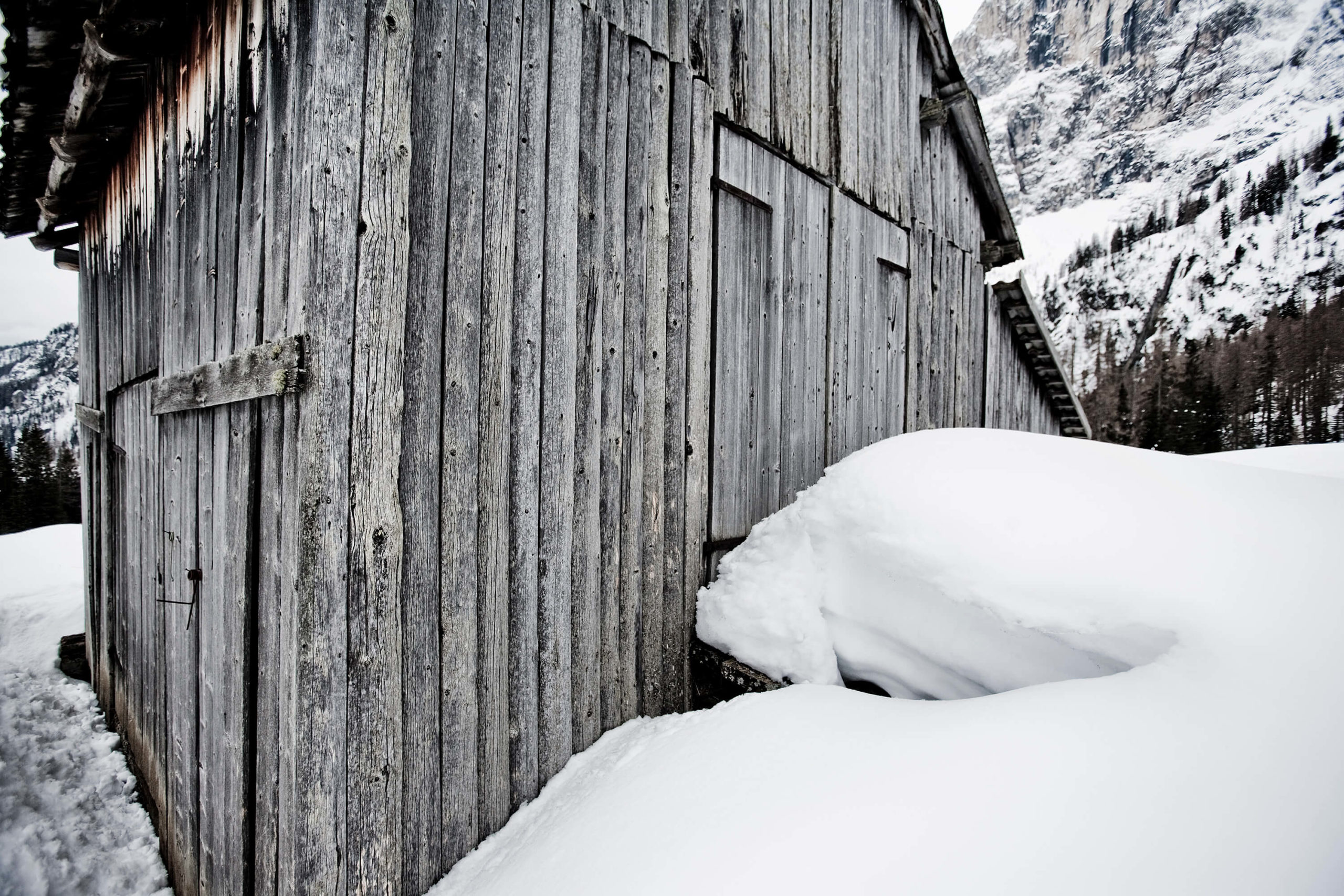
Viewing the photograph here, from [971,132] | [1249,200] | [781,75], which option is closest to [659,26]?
[781,75]

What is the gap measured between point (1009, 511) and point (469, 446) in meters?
2.18

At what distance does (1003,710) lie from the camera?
1.85 meters

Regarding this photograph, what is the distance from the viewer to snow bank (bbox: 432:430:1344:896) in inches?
54.2

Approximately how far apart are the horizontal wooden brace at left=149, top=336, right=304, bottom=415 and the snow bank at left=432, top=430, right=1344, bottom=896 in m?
1.74

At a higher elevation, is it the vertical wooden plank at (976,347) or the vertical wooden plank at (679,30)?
the vertical wooden plank at (679,30)

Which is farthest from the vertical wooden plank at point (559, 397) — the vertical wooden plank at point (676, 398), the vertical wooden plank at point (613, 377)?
the vertical wooden plank at point (676, 398)

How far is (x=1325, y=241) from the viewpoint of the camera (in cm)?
5931

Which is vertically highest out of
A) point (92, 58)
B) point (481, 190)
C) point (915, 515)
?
point (92, 58)

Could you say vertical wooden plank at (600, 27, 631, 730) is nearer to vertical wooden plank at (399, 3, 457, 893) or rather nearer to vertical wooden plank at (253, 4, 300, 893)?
vertical wooden plank at (399, 3, 457, 893)

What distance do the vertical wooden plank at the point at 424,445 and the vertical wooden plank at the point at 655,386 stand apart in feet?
3.35

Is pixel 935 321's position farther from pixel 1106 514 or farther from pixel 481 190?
pixel 481 190

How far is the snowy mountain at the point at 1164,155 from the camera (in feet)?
209

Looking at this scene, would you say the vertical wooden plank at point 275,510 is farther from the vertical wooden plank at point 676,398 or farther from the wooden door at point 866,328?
the wooden door at point 866,328

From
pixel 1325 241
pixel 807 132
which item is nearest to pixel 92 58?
pixel 807 132
